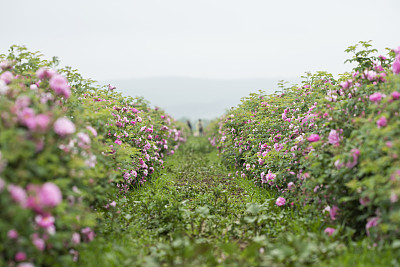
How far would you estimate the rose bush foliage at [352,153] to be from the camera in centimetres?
252

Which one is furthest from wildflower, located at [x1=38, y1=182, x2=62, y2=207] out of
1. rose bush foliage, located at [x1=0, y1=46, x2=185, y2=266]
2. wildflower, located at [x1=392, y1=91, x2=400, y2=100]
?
wildflower, located at [x1=392, y1=91, x2=400, y2=100]

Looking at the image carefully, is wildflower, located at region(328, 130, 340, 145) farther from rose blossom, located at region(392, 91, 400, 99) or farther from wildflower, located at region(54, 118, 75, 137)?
A: wildflower, located at region(54, 118, 75, 137)

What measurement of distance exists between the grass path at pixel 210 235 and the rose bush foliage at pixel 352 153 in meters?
0.32

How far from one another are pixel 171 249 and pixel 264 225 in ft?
4.39

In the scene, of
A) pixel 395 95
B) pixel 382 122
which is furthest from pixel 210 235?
pixel 395 95

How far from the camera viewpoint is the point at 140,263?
262cm

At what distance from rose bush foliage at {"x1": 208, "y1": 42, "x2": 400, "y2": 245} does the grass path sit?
12.5 inches

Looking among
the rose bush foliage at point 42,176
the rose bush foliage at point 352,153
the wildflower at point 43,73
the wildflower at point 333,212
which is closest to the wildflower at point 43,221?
the rose bush foliage at point 42,176

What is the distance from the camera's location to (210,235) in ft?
11.7

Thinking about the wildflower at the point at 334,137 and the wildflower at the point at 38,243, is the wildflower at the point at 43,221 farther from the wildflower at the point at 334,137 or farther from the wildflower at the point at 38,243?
Answer: the wildflower at the point at 334,137

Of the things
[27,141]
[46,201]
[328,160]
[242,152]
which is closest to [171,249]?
[46,201]

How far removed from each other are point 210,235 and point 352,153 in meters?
1.76

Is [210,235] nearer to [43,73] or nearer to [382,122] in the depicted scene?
[382,122]

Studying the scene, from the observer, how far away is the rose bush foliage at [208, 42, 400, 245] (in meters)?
2.52
